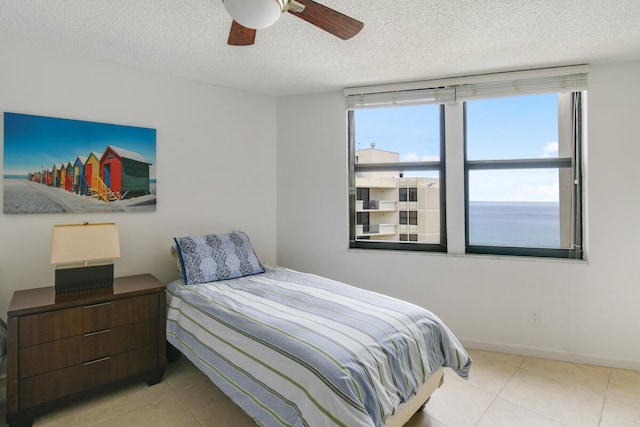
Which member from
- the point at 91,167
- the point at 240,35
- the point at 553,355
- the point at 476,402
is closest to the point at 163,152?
the point at 91,167

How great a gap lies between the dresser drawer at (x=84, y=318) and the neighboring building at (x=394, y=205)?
201 centimetres

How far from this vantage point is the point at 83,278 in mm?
2314

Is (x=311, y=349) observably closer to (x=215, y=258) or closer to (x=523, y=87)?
(x=215, y=258)

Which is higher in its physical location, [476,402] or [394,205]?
[394,205]

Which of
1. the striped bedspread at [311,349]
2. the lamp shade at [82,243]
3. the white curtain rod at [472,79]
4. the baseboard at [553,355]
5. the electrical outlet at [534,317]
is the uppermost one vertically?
the white curtain rod at [472,79]

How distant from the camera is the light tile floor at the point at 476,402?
2020 millimetres

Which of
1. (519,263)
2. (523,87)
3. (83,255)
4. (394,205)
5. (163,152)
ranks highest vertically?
(523,87)

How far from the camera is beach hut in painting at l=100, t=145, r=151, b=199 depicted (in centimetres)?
271

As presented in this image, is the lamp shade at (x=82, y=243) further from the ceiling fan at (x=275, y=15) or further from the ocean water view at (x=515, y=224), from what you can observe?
the ocean water view at (x=515, y=224)

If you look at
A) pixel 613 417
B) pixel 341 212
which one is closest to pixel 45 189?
pixel 341 212

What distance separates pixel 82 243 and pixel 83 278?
25cm

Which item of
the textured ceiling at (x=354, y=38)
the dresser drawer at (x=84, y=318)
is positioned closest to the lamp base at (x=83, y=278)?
the dresser drawer at (x=84, y=318)

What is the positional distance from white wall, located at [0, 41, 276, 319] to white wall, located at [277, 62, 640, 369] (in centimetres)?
37

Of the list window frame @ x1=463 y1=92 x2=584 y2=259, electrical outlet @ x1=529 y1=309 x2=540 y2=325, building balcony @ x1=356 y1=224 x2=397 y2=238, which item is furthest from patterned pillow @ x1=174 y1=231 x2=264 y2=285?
electrical outlet @ x1=529 y1=309 x2=540 y2=325
